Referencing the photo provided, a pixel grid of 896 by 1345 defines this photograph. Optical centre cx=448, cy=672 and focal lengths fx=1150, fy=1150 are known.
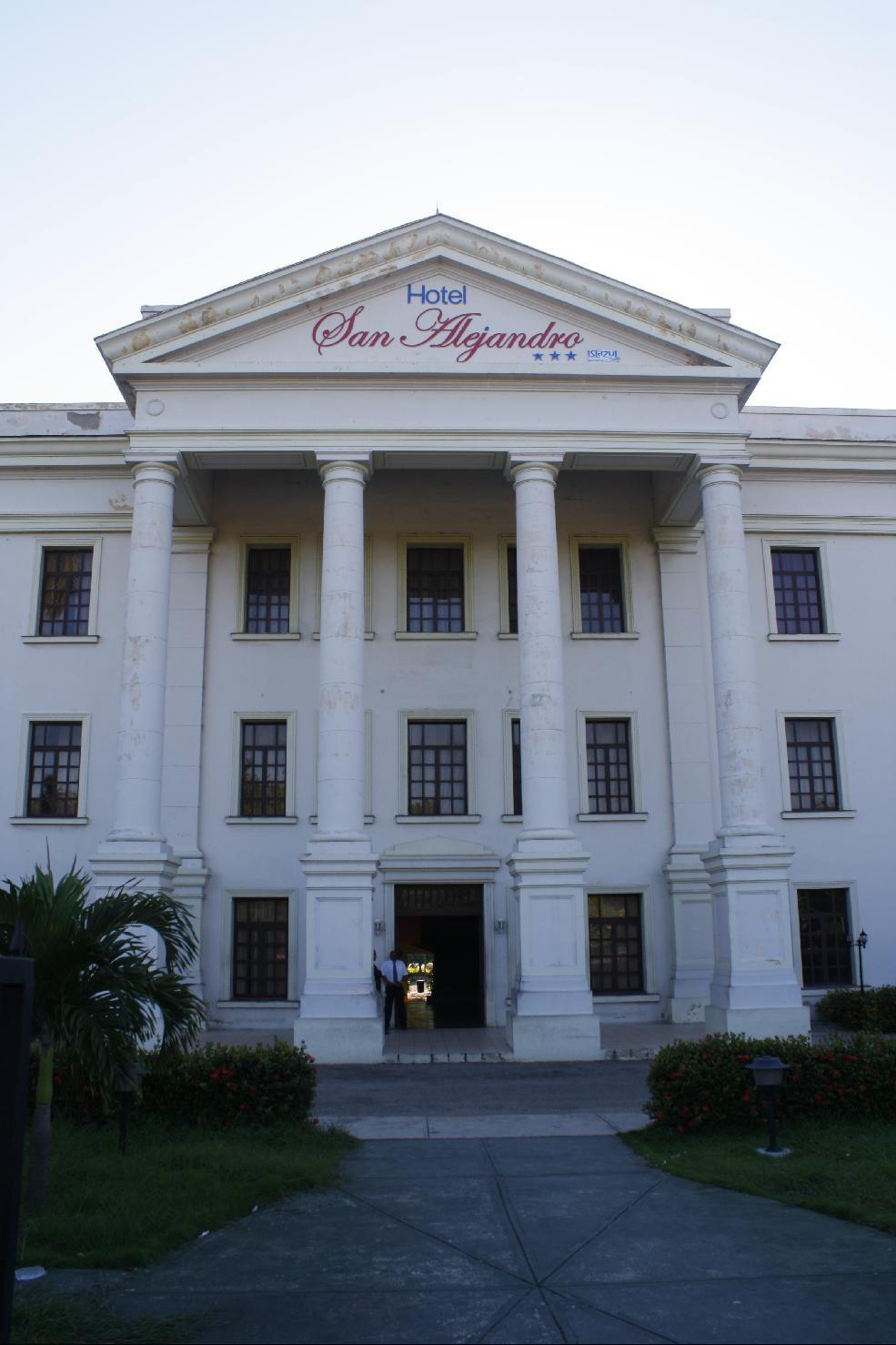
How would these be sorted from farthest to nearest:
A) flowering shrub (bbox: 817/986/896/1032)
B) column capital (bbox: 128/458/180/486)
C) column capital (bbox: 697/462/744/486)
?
1. column capital (bbox: 697/462/744/486)
2. column capital (bbox: 128/458/180/486)
3. flowering shrub (bbox: 817/986/896/1032)

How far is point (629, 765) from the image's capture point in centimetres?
2780

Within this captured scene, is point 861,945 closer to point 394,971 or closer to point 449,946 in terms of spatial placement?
point 449,946

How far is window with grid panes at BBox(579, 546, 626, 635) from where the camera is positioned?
1129 inches

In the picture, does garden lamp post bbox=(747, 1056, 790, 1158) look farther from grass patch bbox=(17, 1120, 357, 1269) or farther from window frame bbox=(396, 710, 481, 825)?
window frame bbox=(396, 710, 481, 825)

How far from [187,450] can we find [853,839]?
1779 cm

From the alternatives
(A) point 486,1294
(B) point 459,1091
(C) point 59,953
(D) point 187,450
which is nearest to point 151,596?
(D) point 187,450

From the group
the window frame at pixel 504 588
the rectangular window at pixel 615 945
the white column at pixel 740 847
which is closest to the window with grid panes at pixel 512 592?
the window frame at pixel 504 588

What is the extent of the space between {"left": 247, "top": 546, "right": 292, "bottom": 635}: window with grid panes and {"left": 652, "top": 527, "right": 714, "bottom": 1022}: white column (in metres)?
9.29

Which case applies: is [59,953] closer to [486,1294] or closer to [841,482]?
[486,1294]

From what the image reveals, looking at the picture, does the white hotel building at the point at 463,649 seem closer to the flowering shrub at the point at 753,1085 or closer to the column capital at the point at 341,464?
the column capital at the point at 341,464

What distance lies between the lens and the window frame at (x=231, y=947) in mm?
25828

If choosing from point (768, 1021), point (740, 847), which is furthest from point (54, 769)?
point (768, 1021)

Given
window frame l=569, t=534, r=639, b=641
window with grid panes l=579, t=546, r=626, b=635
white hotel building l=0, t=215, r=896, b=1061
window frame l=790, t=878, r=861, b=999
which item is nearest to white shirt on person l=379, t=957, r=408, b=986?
white hotel building l=0, t=215, r=896, b=1061

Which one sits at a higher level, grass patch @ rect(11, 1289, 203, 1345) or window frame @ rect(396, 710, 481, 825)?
window frame @ rect(396, 710, 481, 825)
